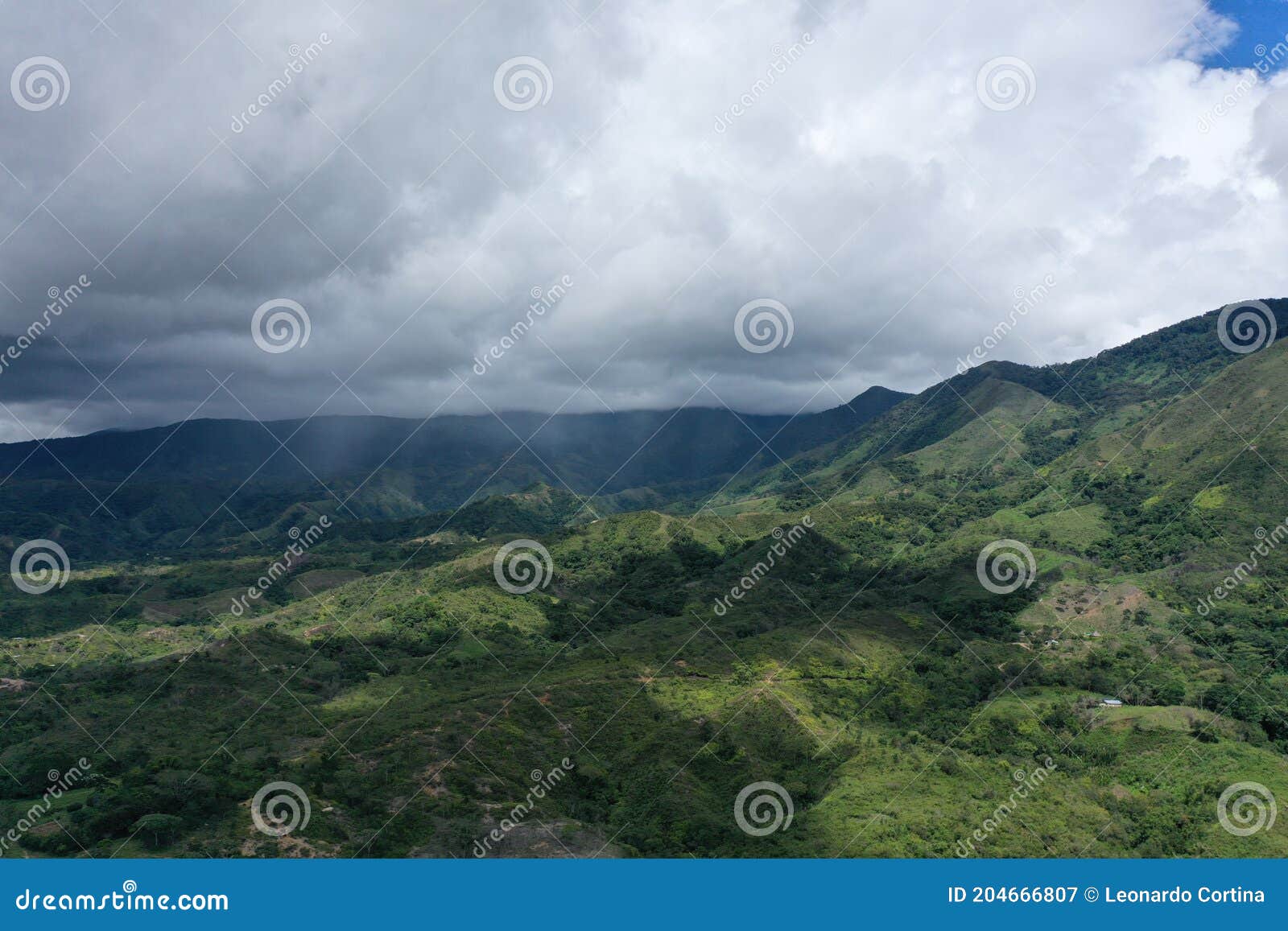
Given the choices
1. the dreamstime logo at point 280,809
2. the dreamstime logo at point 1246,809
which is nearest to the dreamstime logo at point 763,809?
the dreamstime logo at point 280,809

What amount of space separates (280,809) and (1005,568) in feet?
340

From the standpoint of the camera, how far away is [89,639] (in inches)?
4306

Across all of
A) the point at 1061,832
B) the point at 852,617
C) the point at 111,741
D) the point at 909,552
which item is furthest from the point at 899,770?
the point at 909,552

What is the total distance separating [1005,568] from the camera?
116 meters

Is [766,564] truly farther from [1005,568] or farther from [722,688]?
[722,688]

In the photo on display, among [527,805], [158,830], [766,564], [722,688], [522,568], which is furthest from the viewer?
[522,568]

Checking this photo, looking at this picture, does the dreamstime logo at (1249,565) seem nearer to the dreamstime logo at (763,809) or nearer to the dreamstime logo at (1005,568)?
the dreamstime logo at (1005,568)

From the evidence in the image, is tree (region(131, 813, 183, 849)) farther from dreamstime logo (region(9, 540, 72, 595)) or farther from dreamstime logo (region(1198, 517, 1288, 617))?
dreamstime logo (region(9, 540, 72, 595))

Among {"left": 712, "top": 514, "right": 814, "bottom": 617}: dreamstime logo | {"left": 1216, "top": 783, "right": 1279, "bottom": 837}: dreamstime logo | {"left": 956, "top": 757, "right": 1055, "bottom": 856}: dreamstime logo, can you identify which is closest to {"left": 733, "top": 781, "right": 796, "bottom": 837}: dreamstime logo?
{"left": 956, "top": 757, "right": 1055, "bottom": 856}: dreamstime logo

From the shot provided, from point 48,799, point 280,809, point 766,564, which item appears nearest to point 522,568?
point 766,564

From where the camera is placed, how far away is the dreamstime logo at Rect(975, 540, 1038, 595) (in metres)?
111

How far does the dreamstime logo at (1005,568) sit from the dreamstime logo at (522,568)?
68.1m

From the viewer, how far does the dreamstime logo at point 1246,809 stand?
51.1 meters

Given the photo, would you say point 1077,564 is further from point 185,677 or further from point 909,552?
point 185,677
